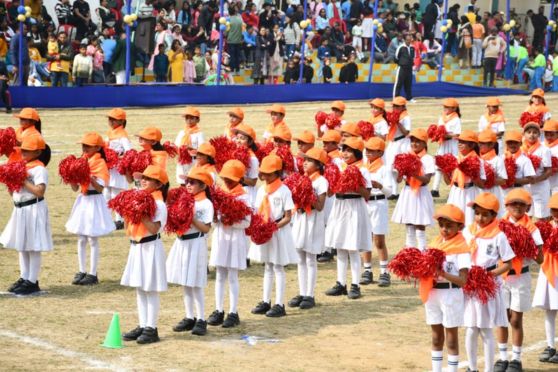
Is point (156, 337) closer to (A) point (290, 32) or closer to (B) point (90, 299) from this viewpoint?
(B) point (90, 299)

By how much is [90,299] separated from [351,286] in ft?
10.8

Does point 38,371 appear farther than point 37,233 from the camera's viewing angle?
No

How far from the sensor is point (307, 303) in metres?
14.2

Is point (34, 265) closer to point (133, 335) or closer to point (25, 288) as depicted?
point (25, 288)

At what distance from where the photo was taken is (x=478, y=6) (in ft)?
153

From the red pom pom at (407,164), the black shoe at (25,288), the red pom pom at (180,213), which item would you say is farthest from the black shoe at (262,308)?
the red pom pom at (407,164)

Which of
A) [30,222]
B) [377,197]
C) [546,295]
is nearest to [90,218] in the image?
[30,222]

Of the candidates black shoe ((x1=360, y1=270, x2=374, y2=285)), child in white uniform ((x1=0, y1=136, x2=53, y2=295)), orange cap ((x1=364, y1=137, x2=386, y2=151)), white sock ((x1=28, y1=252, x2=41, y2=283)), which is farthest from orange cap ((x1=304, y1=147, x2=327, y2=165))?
white sock ((x1=28, y1=252, x2=41, y2=283))

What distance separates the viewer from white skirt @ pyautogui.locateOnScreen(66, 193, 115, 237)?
1500 cm

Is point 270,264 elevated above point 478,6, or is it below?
below

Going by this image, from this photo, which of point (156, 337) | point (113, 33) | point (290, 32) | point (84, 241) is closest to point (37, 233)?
point (84, 241)

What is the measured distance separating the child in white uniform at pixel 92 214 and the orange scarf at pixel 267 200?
2.63 meters

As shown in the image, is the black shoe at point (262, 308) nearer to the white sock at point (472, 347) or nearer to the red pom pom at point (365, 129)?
the white sock at point (472, 347)

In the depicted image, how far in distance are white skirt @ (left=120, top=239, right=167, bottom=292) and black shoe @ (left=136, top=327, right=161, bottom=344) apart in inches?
17.7
